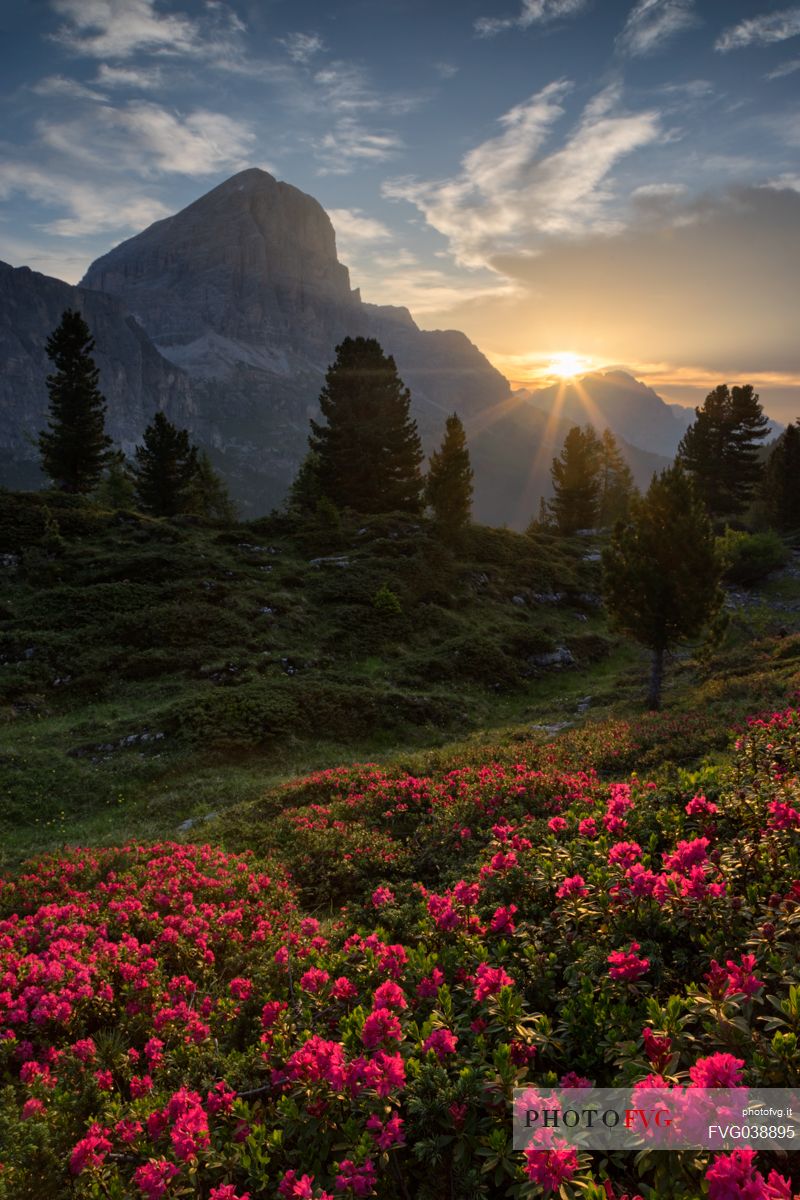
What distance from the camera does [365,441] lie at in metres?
49.5

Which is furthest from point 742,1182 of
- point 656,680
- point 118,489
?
point 118,489

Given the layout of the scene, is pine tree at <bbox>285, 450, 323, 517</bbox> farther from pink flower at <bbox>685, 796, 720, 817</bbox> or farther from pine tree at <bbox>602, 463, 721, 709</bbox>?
pink flower at <bbox>685, 796, 720, 817</bbox>

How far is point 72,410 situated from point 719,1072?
2240 inches

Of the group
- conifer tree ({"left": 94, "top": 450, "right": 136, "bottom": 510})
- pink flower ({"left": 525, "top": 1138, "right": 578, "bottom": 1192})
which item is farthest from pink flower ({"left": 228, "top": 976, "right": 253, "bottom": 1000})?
conifer tree ({"left": 94, "top": 450, "right": 136, "bottom": 510})

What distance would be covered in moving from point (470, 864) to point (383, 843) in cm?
220

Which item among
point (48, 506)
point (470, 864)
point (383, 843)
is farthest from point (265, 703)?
point (48, 506)

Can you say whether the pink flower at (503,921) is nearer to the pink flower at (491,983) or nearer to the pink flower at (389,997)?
the pink flower at (491,983)

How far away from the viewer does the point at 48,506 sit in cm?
3766

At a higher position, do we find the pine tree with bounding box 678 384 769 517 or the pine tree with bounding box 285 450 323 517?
the pine tree with bounding box 678 384 769 517

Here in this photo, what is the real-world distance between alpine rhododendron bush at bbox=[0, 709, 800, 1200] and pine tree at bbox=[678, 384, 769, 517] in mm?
59585

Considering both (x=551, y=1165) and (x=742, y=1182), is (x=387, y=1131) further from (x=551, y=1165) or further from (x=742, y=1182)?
(x=742, y=1182)

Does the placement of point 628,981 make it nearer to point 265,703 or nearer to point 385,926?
point 385,926

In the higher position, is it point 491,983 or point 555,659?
point 491,983

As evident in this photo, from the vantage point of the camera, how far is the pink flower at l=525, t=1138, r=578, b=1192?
3.00m
